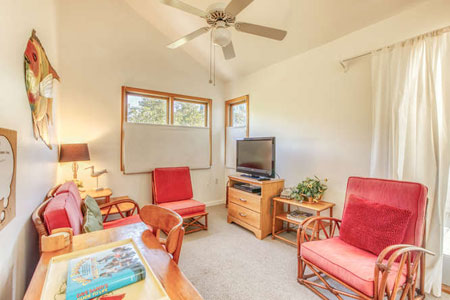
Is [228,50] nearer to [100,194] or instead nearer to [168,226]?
[168,226]

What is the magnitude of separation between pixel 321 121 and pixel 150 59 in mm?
3074

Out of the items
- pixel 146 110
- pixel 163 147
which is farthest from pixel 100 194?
pixel 146 110

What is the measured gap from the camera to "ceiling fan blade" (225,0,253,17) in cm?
161

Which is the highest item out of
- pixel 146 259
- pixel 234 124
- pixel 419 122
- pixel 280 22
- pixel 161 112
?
pixel 280 22

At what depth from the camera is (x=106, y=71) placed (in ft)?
10.6

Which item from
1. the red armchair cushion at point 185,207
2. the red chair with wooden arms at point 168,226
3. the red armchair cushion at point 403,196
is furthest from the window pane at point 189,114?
the red armchair cushion at point 403,196

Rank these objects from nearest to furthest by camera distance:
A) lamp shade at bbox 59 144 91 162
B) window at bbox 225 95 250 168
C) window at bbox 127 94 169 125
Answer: lamp shade at bbox 59 144 91 162
window at bbox 127 94 169 125
window at bbox 225 95 250 168

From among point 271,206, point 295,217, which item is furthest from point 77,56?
point 295,217

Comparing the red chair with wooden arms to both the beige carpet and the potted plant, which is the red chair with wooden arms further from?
the potted plant

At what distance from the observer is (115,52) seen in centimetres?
331

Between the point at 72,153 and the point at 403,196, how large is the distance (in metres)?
3.77

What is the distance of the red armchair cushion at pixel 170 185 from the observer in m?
3.34

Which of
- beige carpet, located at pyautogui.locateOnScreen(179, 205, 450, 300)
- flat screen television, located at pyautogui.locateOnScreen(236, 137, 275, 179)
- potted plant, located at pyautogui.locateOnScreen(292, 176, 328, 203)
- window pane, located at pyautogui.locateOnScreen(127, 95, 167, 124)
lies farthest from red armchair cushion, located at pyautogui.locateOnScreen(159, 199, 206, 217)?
window pane, located at pyautogui.locateOnScreen(127, 95, 167, 124)

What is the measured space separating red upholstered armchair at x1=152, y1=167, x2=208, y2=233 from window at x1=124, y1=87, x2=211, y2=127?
979 millimetres
